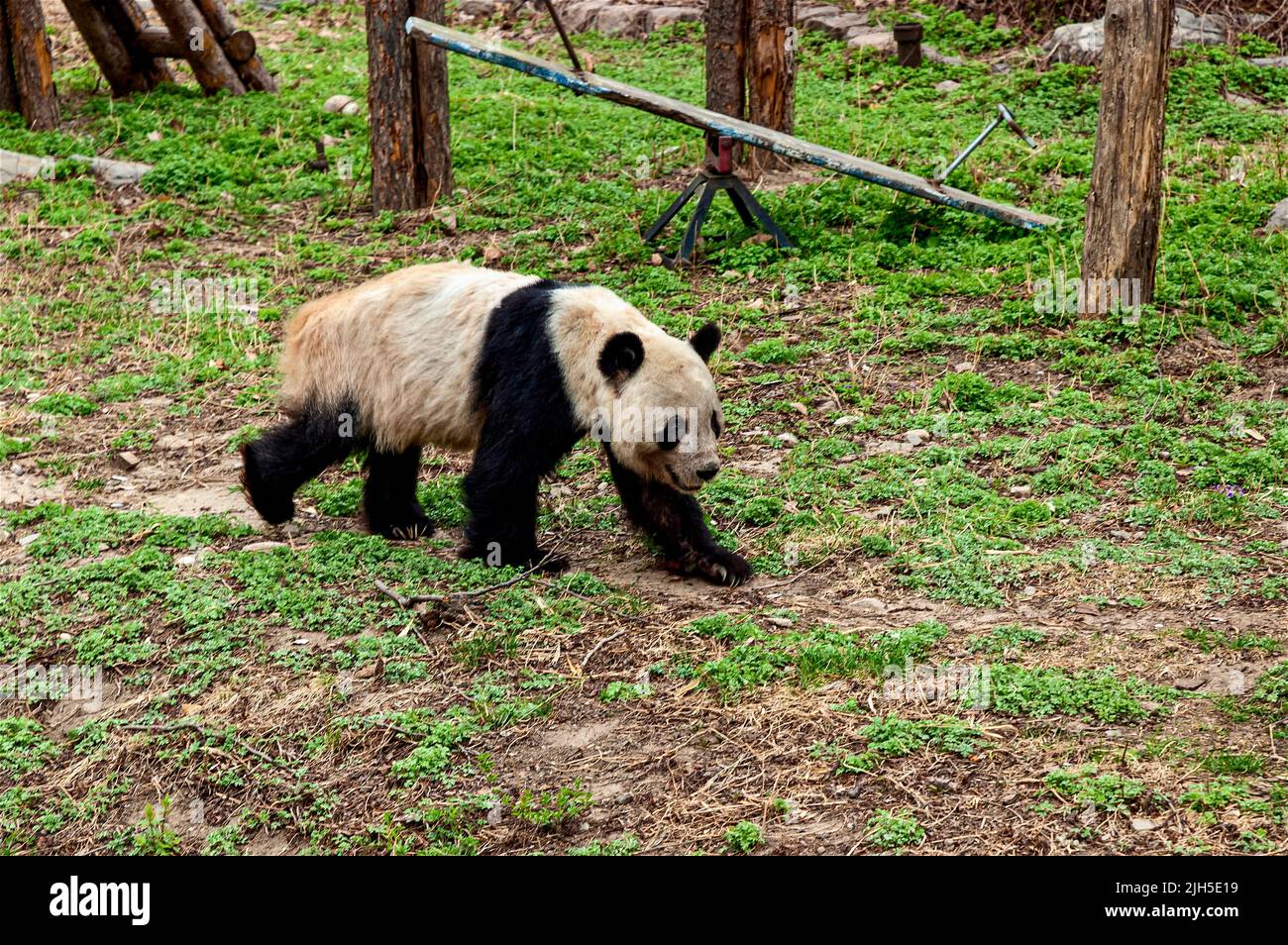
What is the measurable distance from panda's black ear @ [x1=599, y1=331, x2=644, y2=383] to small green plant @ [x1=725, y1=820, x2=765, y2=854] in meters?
2.33

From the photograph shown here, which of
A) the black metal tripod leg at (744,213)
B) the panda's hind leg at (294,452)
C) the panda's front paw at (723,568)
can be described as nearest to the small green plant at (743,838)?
the panda's front paw at (723,568)

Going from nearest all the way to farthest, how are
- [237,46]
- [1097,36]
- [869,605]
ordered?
[869,605] → [237,46] → [1097,36]

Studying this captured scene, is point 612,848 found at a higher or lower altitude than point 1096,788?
lower

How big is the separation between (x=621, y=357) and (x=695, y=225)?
4191 millimetres

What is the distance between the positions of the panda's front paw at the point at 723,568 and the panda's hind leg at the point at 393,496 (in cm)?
160

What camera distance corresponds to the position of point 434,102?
430 inches

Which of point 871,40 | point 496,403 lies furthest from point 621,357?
point 871,40

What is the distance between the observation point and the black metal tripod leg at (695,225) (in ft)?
32.3

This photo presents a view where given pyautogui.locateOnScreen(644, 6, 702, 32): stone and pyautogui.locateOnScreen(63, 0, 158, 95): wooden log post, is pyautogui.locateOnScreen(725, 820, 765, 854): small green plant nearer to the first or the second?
pyautogui.locateOnScreen(63, 0, 158, 95): wooden log post

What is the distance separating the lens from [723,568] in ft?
20.5

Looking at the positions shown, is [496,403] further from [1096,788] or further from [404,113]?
[404,113]

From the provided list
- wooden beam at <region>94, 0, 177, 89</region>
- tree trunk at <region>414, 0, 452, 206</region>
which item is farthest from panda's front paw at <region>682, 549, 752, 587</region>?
wooden beam at <region>94, 0, 177, 89</region>

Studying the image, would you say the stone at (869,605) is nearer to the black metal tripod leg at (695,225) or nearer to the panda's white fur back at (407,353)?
the panda's white fur back at (407,353)

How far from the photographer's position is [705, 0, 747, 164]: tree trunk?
10.7m
